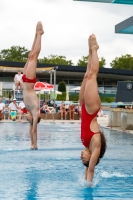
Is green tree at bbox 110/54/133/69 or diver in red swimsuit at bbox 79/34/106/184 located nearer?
diver in red swimsuit at bbox 79/34/106/184

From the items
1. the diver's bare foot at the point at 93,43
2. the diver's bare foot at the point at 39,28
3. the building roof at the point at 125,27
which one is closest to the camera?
the diver's bare foot at the point at 93,43

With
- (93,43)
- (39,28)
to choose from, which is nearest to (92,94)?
(93,43)

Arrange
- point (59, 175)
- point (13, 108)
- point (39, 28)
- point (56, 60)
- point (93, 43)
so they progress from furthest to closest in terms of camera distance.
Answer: point (56, 60) → point (13, 108) → point (39, 28) → point (59, 175) → point (93, 43)

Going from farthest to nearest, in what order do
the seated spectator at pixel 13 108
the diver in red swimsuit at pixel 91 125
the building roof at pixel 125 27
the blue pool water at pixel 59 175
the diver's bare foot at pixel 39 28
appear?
the seated spectator at pixel 13 108
the building roof at pixel 125 27
the diver's bare foot at pixel 39 28
the diver in red swimsuit at pixel 91 125
the blue pool water at pixel 59 175

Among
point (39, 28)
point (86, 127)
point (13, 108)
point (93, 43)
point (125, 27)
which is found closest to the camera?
point (86, 127)

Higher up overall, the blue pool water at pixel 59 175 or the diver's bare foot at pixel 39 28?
the diver's bare foot at pixel 39 28

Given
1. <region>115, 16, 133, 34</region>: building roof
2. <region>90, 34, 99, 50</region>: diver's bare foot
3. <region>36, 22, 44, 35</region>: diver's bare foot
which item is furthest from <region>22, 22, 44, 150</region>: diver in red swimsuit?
<region>115, 16, 133, 34</region>: building roof

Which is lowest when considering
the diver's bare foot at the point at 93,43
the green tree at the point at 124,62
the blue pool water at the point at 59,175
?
the blue pool water at the point at 59,175

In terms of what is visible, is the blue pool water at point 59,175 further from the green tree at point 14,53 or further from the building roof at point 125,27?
the green tree at point 14,53

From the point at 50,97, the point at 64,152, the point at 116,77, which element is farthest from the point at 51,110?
the point at 116,77

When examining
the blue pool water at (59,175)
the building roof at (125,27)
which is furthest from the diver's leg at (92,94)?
the building roof at (125,27)

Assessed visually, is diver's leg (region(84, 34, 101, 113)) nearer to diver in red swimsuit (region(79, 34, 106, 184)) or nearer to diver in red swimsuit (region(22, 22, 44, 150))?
diver in red swimsuit (region(79, 34, 106, 184))

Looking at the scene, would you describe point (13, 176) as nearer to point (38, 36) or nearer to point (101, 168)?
point (101, 168)

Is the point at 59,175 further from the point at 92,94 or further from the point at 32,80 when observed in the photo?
the point at 32,80
